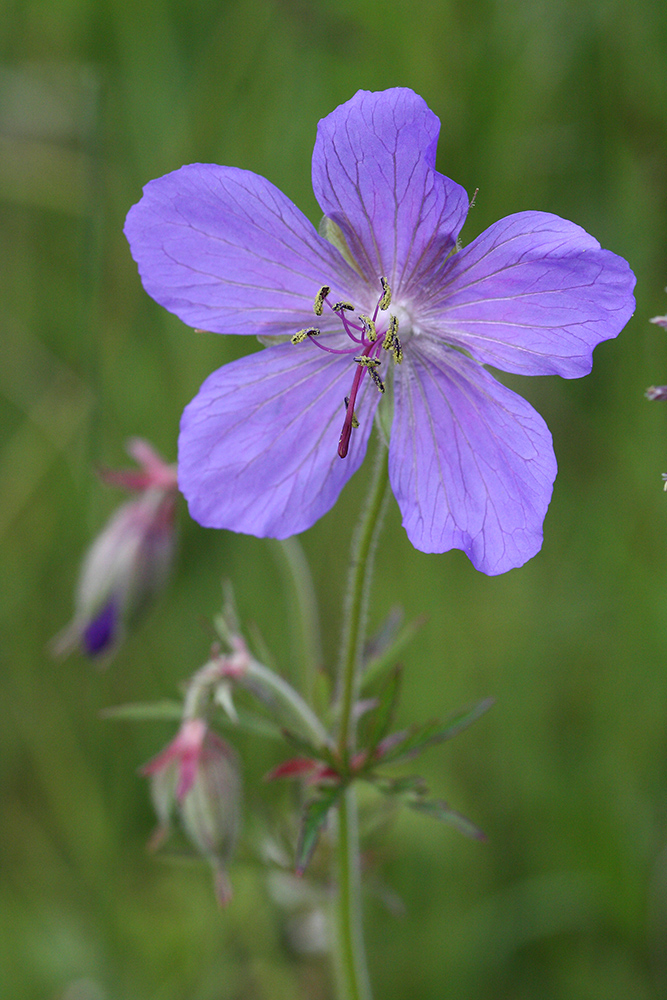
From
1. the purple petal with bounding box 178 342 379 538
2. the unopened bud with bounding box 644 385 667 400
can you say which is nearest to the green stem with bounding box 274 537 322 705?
the purple petal with bounding box 178 342 379 538

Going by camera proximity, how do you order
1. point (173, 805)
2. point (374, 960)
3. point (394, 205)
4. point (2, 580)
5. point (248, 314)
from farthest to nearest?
point (2, 580), point (374, 960), point (173, 805), point (248, 314), point (394, 205)

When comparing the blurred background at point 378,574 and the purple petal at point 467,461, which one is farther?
the blurred background at point 378,574

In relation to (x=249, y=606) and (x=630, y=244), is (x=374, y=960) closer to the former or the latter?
(x=249, y=606)

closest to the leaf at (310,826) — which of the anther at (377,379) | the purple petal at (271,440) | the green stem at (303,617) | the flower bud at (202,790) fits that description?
the flower bud at (202,790)

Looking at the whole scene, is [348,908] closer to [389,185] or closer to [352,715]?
[352,715]

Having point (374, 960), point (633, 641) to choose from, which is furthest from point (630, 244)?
point (374, 960)

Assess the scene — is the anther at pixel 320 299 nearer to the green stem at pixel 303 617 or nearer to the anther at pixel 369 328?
the anther at pixel 369 328

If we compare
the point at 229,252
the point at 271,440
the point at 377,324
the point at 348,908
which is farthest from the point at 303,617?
the point at 229,252
